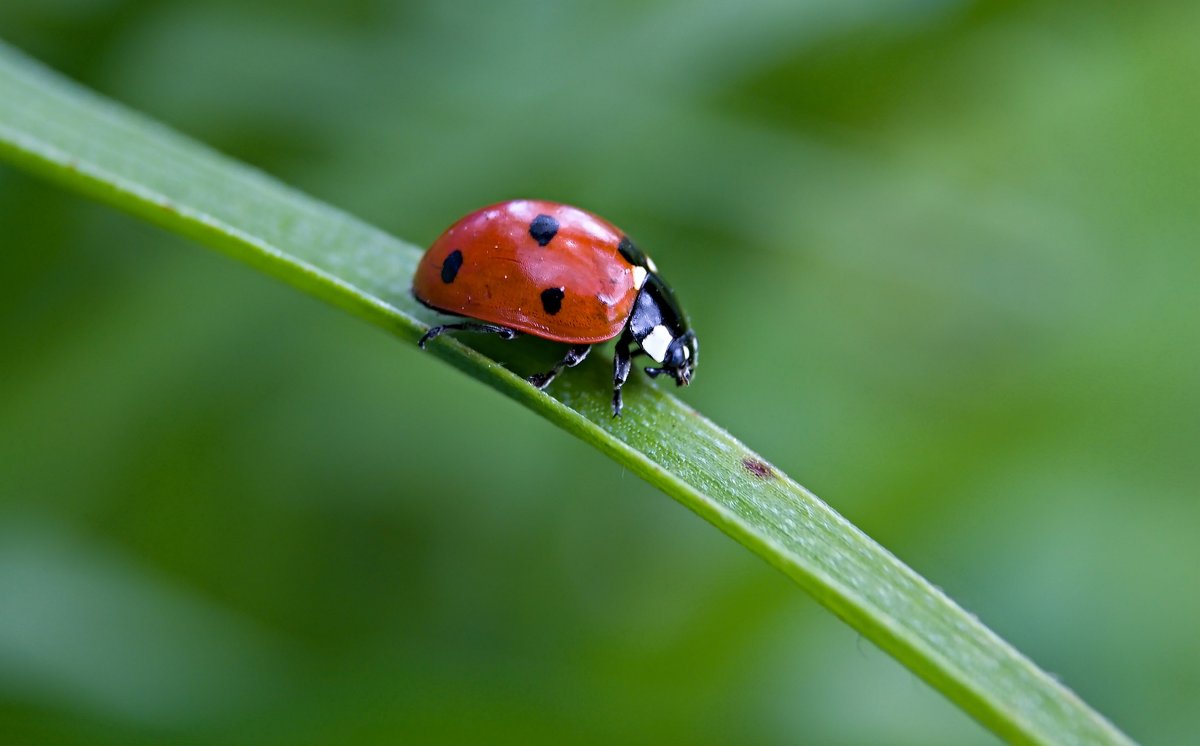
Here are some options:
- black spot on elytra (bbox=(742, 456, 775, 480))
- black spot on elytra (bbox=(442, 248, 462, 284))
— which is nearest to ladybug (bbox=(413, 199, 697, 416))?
black spot on elytra (bbox=(442, 248, 462, 284))

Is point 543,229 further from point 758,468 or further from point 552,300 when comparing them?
point 758,468

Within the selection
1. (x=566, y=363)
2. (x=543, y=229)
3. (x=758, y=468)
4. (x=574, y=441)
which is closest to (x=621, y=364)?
(x=566, y=363)

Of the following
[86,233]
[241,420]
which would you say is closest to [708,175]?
[241,420]

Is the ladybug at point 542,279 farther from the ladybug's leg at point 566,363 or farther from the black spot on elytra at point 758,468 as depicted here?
the black spot on elytra at point 758,468

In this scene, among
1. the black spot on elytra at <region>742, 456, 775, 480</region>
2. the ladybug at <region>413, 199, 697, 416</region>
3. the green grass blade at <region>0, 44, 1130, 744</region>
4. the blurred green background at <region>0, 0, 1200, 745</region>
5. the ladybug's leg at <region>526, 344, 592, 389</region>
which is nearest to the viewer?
the green grass blade at <region>0, 44, 1130, 744</region>

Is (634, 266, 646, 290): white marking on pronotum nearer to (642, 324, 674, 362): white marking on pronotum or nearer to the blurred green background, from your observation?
(642, 324, 674, 362): white marking on pronotum

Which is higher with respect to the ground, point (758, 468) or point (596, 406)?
point (758, 468)

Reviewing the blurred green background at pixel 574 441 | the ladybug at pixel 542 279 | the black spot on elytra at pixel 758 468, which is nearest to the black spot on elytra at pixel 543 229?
the ladybug at pixel 542 279
